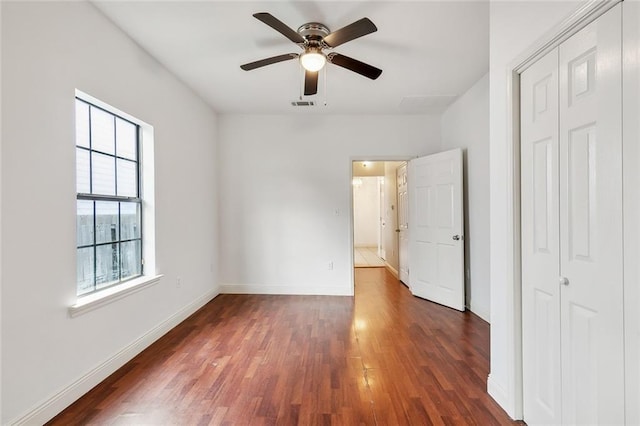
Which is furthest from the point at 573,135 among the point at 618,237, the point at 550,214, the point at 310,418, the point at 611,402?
the point at 310,418

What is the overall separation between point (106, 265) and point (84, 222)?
45cm

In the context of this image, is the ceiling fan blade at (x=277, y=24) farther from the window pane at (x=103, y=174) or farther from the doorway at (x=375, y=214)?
the doorway at (x=375, y=214)

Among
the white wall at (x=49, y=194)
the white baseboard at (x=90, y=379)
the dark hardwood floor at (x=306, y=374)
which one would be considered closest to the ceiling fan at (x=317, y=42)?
the white wall at (x=49, y=194)

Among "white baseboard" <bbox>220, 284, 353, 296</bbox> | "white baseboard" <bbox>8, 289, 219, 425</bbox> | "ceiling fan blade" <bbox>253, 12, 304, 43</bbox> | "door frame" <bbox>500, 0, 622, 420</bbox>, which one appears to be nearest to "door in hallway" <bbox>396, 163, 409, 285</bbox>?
"white baseboard" <bbox>220, 284, 353, 296</bbox>

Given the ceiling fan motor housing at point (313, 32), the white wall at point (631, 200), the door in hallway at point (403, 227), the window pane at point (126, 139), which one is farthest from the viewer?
the door in hallway at point (403, 227)

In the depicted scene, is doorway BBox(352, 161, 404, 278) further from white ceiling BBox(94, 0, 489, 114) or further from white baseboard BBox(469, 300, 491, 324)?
white baseboard BBox(469, 300, 491, 324)

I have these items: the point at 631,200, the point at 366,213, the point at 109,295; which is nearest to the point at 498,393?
the point at 631,200

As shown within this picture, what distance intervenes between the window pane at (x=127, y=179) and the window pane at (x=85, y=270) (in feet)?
2.06

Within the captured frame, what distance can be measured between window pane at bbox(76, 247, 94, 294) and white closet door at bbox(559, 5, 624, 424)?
3.02 metres

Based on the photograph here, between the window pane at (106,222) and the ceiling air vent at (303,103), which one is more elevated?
the ceiling air vent at (303,103)

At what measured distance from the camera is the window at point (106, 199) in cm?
226

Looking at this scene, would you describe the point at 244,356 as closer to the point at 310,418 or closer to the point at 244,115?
the point at 310,418

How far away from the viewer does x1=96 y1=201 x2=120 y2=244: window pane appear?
243cm

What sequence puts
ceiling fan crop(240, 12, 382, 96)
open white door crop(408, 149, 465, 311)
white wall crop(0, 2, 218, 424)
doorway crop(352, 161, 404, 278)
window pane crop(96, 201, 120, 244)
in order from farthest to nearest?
doorway crop(352, 161, 404, 278) < open white door crop(408, 149, 465, 311) < window pane crop(96, 201, 120, 244) < ceiling fan crop(240, 12, 382, 96) < white wall crop(0, 2, 218, 424)
